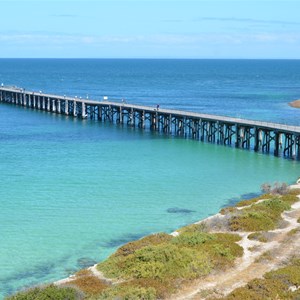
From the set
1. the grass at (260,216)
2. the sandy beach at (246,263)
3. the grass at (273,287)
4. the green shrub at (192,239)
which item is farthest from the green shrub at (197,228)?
the grass at (273,287)

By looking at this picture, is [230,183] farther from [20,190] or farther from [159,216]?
[20,190]

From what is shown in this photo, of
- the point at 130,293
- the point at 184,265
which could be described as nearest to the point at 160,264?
the point at 184,265

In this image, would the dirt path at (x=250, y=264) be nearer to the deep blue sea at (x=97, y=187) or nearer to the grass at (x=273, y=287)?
the grass at (x=273, y=287)

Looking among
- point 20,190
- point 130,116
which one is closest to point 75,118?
point 130,116

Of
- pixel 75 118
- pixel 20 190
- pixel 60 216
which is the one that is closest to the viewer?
pixel 60 216

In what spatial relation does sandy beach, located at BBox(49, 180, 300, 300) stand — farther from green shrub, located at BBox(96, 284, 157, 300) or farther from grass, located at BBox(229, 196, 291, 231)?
green shrub, located at BBox(96, 284, 157, 300)

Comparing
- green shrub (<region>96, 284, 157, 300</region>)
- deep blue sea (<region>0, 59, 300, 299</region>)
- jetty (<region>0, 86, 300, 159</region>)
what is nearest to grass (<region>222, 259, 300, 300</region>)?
green shrub (<region>96, 284, 157, 300</region>)

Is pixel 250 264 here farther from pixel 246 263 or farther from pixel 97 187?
pixel 97 187
